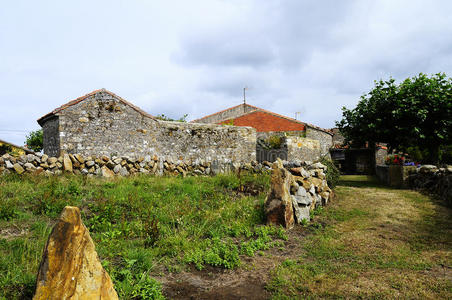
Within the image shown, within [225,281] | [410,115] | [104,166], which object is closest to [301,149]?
[410,115]

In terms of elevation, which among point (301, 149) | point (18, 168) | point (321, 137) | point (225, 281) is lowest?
point (225, 281)

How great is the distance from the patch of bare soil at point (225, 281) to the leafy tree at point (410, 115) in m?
11.7

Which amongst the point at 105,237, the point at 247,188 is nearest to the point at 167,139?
the point at 247,188

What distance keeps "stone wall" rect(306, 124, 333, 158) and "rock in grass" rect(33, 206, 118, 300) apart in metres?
22.2

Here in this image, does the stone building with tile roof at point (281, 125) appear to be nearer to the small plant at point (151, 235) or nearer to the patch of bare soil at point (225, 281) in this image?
the small plant at point (151, 235)

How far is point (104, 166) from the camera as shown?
945 cm

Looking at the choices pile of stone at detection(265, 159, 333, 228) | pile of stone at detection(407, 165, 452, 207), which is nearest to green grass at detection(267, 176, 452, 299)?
pile of stone at detection(265, 159, 333, 228)

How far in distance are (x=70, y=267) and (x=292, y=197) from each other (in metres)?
5.46

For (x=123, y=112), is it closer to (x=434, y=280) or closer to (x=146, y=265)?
(x=146, y=265)

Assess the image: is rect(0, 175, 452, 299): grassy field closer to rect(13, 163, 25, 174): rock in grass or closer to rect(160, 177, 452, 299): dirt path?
rect(160, 177, 452, 299): dirt path

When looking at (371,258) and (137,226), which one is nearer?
(371,258)

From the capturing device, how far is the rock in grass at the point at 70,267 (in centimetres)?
260

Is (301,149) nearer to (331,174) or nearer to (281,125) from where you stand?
(331,174)

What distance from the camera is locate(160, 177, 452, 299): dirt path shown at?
3.58 m
